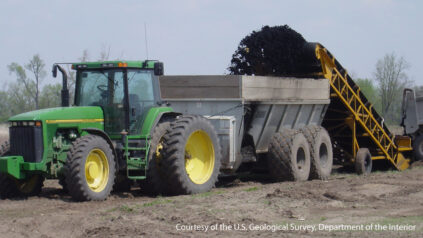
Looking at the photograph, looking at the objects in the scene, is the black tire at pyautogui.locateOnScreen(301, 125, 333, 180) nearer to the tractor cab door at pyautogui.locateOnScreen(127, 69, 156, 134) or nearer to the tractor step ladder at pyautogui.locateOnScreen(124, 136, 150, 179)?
the tractor cab door at pyautogui.locateOnScreen(127, 69, 156, 134)

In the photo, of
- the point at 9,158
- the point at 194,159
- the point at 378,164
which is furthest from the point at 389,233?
the point at 378,164

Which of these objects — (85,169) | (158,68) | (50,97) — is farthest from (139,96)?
(50,97)

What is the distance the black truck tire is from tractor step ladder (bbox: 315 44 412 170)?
7499 millimetres

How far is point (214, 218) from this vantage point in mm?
7930

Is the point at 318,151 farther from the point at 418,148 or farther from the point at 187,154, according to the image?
the point at 418,148

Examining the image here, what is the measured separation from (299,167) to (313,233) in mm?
6527

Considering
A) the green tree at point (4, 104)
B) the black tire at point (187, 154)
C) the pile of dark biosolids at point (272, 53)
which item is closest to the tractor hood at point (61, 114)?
the black tire at point (187, 154)

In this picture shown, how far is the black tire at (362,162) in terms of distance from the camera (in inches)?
624

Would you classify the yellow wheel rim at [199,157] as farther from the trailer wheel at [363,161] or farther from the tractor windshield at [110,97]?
the trailer wheel at [363,161]

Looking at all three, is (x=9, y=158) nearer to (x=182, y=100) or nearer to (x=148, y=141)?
(x=148, y=141)

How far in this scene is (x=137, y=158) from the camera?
34.1ft

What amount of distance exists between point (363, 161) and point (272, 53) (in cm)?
387

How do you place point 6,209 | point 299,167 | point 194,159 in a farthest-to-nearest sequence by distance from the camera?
point 299,167 < point 194,159 < point 6,209

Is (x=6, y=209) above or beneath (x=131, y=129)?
beneath
